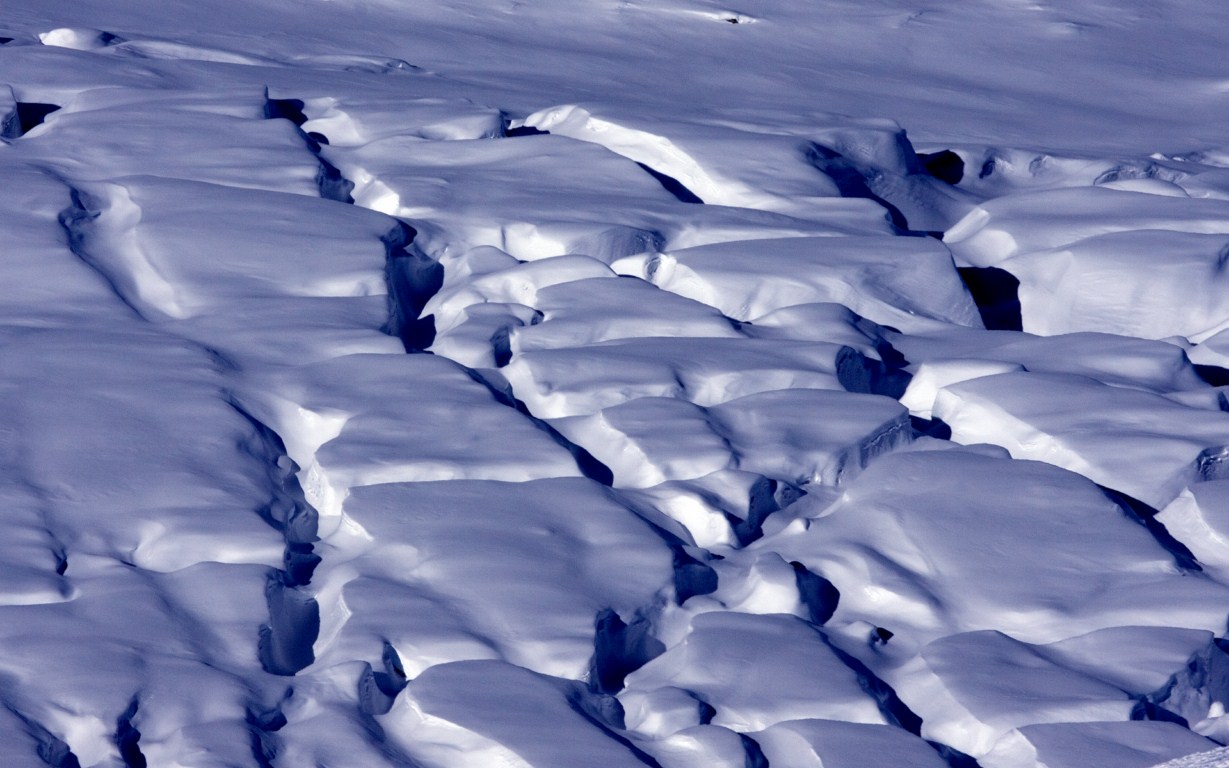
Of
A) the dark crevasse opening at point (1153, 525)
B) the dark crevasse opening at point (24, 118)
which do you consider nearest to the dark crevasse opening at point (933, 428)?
the dark crevasse opening at point (1153, 525)

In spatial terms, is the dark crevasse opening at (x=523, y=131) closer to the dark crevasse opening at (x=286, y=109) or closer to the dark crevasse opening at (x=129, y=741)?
the dark crevasse opening at (x=286, y=109)

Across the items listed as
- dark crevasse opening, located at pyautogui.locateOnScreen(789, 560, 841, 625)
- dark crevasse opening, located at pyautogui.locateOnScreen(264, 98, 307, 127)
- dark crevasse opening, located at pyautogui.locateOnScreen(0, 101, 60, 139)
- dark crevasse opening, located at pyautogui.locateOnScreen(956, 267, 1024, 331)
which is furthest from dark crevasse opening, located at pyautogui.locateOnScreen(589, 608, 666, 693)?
dark crevasse opening, located at pyautogui.locateOnScreen(0, 101, 60, 139)

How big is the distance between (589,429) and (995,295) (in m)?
1.30

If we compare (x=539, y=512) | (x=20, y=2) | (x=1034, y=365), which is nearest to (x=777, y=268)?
(x=1034, y=365)

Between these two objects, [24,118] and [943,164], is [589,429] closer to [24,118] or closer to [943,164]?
[943,164]

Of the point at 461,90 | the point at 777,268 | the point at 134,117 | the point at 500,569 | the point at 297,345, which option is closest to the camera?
the point at 500,569

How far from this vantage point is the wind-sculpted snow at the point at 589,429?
2.02 meters

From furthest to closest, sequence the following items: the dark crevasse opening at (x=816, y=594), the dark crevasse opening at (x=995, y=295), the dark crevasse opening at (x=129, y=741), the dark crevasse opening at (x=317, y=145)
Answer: the dark crevasse opening at (x=317, y=145), the dark crevasse opening at (x=995, y=295), the dark crevasse opening at (x=816, y=594), the dark crevasse opening at (x=129, y=741)

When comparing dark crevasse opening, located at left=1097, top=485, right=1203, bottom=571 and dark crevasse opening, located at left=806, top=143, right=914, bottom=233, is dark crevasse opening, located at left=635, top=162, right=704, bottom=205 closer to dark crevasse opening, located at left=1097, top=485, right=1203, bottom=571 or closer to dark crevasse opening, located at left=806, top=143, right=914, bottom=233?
dark crevasse opening, located at left=806, top=143, right=914, bottom=233

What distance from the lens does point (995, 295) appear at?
3.49 meters

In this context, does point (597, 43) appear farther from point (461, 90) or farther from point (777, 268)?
point (777, 268)

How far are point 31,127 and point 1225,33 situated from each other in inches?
180

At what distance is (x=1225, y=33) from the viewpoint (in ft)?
18.9

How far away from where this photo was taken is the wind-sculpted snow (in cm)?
202
